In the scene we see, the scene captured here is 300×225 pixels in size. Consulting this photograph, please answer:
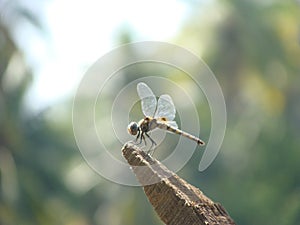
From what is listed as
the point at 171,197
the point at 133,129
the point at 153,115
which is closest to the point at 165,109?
the point at 153,115

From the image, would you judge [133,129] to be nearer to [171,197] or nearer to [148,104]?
[148,104]

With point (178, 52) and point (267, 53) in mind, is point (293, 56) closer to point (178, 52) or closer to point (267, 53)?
point (267, 53)

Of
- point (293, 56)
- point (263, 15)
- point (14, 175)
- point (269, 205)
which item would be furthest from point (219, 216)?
point (263, 15)

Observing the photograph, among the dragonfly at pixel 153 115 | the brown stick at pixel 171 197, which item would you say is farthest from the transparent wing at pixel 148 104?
the brown stick at pixel 171 197

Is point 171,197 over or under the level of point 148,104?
under

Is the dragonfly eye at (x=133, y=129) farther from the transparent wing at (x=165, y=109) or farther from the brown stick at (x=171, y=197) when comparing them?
the brown stick at (x=171, y=197)

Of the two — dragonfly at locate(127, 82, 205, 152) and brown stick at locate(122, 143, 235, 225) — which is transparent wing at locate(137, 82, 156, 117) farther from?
brown stick at locate(122, 143, 235, 225)

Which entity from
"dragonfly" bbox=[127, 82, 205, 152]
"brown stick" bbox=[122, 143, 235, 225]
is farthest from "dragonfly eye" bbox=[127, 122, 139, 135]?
"brown stick" bbox=[122, 143, 235, 225]
